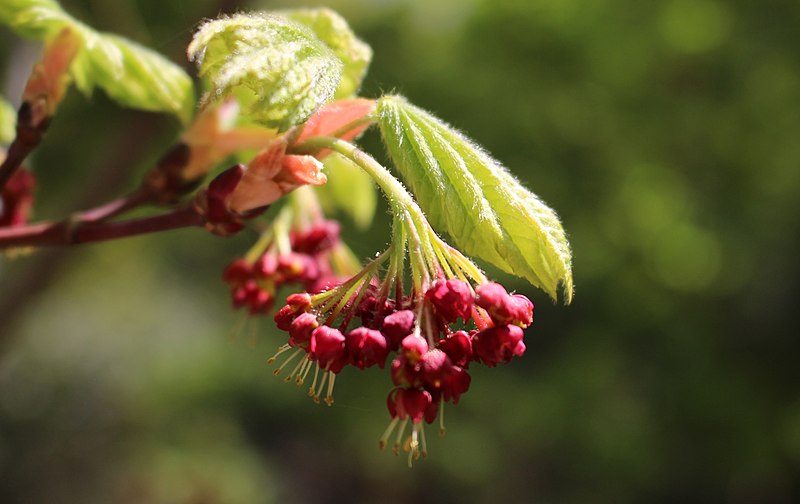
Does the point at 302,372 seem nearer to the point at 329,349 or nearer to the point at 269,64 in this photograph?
the point at 329,349

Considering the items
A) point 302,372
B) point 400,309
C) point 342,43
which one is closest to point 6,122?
point 342,43

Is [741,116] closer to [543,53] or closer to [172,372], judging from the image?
[543,53]

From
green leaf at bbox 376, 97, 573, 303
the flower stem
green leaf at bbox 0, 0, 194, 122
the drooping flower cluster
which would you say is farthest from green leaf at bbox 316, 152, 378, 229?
green leaf at bbox 376, 97, 573, 303

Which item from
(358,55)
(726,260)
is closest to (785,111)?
(726,260)

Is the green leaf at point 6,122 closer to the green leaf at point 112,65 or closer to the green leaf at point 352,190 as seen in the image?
the green leaf at point 112,65

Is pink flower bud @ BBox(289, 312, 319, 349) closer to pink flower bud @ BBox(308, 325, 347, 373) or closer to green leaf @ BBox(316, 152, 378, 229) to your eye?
pink flower bud @ BBox(308, 325, 347, 373)

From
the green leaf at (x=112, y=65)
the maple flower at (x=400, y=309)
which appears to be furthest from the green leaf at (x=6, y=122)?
the maple flower at (x=400, y=309)

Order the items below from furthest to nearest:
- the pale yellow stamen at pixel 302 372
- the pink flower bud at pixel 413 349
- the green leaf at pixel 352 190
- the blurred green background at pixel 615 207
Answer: the blurred green background at pixel 615 207 → the green leaf at pixel 352 190 → the pale yellow stamen at pixel 302 372 → the pink flower bud at pixel 413 349
